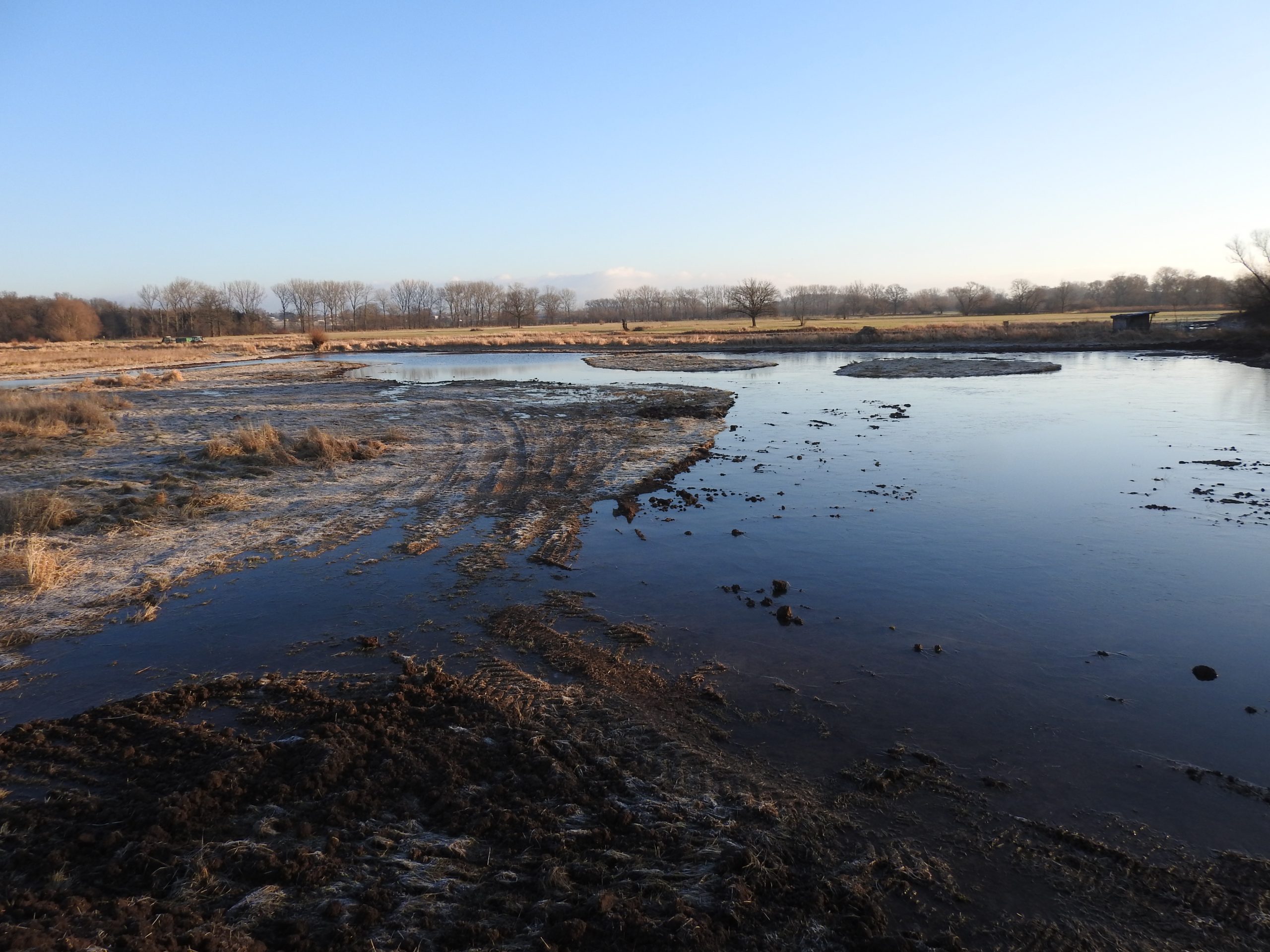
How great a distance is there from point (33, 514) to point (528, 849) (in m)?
10.3

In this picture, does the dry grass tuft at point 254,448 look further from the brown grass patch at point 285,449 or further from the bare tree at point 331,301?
the bare tree at point 331,301

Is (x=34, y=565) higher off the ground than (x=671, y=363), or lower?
lower

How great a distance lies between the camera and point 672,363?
145 ft

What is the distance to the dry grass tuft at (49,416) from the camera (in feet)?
57.4

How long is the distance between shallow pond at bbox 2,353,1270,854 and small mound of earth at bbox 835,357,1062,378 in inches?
752

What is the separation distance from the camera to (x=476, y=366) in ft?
154

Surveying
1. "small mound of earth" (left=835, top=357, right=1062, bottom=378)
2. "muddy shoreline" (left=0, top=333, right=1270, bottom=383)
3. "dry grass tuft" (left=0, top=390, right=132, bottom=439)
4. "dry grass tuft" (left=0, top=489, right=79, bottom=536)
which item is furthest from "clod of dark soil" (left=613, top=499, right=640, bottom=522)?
"muddy shoreline" (left=0, top=333, right=1270, bottom=383)

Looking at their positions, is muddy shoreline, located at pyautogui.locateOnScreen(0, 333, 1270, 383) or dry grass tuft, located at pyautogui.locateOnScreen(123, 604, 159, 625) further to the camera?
muddy shoreline, located at pyautogui.locateOnScreen(0, 333, 1270, 383)

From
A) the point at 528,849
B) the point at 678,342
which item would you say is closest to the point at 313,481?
the point at 528,849

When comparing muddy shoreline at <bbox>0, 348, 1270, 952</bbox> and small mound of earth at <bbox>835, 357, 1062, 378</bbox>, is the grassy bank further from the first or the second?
muddy shoreline at <bbox>0, 348, 1270, 952</bbox>

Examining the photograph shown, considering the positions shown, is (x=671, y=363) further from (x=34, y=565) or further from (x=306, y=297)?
(x=306, y=297)

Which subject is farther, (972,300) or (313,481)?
(972,300)

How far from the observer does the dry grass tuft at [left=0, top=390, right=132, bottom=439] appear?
57.4ft

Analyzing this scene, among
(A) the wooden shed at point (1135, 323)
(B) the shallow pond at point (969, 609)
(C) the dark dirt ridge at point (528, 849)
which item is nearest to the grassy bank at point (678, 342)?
(A) the wooden shed at point (1135, 323)
